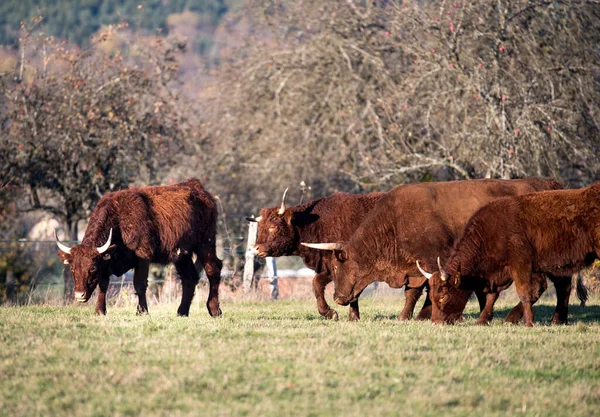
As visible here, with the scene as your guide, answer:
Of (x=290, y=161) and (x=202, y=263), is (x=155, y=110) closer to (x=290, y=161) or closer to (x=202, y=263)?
(x=290, y=161)

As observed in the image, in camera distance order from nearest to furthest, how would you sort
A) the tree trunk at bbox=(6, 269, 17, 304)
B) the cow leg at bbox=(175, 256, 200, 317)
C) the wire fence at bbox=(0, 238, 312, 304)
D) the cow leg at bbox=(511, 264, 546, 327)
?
the cow leg at bbox=(511, 264, 546, 327)
the cow leg at bbox=(175, 256, 200, 317)
the wire fence at bbox=(0, 238, 312, 304)
the tree trunk at bbox=(6, 269, 17, 304)

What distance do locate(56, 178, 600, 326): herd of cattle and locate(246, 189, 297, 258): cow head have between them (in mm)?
16

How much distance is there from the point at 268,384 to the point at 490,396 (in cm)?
170

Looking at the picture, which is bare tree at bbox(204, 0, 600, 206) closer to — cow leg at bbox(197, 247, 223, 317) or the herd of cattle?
the herd of cattle

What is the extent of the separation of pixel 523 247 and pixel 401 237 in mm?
2095

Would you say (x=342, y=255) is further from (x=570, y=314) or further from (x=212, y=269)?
(x=570, y=314)

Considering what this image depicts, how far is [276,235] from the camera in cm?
1420

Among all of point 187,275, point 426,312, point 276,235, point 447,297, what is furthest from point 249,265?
point 447,297

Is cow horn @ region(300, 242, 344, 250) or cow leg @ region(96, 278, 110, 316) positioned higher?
cow horn @ region(300, 242, 344, 250)

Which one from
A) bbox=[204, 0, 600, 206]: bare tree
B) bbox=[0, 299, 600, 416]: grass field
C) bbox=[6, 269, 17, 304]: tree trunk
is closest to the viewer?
bbox=[0, 299, 600, 416]: grass field

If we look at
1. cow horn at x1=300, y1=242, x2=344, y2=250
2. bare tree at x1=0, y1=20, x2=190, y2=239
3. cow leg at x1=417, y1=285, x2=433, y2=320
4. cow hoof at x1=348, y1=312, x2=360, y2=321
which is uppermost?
bare tree at x1=0, y1=20, x2=190, y2=239

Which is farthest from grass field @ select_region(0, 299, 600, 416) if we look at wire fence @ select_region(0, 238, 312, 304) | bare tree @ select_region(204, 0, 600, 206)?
bare tree @ select_region(204, 0, 600, 206)

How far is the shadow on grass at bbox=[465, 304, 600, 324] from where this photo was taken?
45.3 feet

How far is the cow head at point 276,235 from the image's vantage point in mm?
14188
